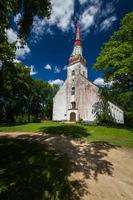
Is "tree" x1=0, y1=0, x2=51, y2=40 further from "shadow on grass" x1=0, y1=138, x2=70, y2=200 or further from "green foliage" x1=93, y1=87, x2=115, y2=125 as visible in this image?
"green foliage" x1=93, y1=87, x2=115, y2=125

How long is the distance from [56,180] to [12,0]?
6.64 meters

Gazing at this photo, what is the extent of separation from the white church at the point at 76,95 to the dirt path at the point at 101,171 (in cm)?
2637

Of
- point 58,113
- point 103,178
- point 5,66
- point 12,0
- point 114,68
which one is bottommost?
point 103,178

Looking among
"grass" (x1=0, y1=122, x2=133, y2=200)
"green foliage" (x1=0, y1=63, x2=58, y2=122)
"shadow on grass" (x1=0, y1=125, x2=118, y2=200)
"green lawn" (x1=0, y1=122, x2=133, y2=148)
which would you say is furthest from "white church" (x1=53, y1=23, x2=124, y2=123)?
"grass" (x1=0, y1=122, x2=133, y2=200)

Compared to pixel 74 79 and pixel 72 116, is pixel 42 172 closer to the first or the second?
pixel 72 116

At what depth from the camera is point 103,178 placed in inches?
303

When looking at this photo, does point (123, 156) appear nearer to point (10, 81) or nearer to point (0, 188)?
point (0, 188)

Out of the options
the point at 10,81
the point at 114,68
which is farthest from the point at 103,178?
the point at 10,81

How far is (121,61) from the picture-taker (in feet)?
70.9

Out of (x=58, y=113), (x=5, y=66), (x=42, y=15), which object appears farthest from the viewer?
(x=58, y=113)

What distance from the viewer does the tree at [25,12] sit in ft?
25.5

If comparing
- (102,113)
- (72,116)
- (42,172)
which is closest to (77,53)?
(72,116)

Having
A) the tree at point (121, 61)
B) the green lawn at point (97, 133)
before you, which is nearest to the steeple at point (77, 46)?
the tree at point (121, 61)

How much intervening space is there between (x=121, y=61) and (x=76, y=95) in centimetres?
2126
